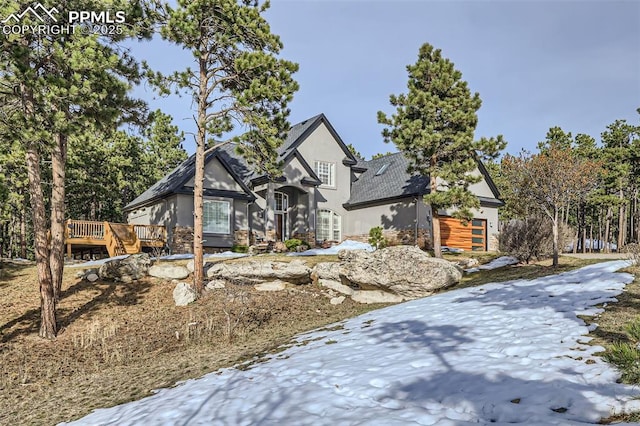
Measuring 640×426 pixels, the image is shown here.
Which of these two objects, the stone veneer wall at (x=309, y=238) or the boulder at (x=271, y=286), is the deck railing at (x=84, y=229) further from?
the stone veneer wall at (x=309, y=238)

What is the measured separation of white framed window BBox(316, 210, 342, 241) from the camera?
26875 mm

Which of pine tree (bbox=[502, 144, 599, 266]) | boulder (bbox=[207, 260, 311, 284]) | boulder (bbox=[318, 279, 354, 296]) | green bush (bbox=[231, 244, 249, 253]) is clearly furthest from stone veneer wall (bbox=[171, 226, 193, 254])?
pine tree (bbox=[502, 144, 599, 266])

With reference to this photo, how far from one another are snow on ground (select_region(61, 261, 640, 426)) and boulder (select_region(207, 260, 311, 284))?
268 inches

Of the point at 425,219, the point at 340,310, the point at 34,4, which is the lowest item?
the point at 340,310

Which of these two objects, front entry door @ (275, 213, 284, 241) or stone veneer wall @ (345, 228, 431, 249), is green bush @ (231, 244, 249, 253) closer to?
front entry door @ (275, 213, 284, 241)

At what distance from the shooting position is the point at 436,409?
15.1 feet

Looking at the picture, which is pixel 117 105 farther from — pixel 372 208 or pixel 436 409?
pixel 372 208

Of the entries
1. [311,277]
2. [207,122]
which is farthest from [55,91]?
[311,277]

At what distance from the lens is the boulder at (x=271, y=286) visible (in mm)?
14663

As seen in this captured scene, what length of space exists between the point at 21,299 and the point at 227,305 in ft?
20.2

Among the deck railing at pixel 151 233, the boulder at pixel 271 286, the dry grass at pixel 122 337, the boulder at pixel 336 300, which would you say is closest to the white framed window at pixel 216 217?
the deck railing at pixel 151 233

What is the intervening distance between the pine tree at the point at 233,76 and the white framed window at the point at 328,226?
1201 centimetres

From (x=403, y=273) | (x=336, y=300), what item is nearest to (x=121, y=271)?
(x=336, y=300)

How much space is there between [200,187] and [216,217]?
9.17 meters
